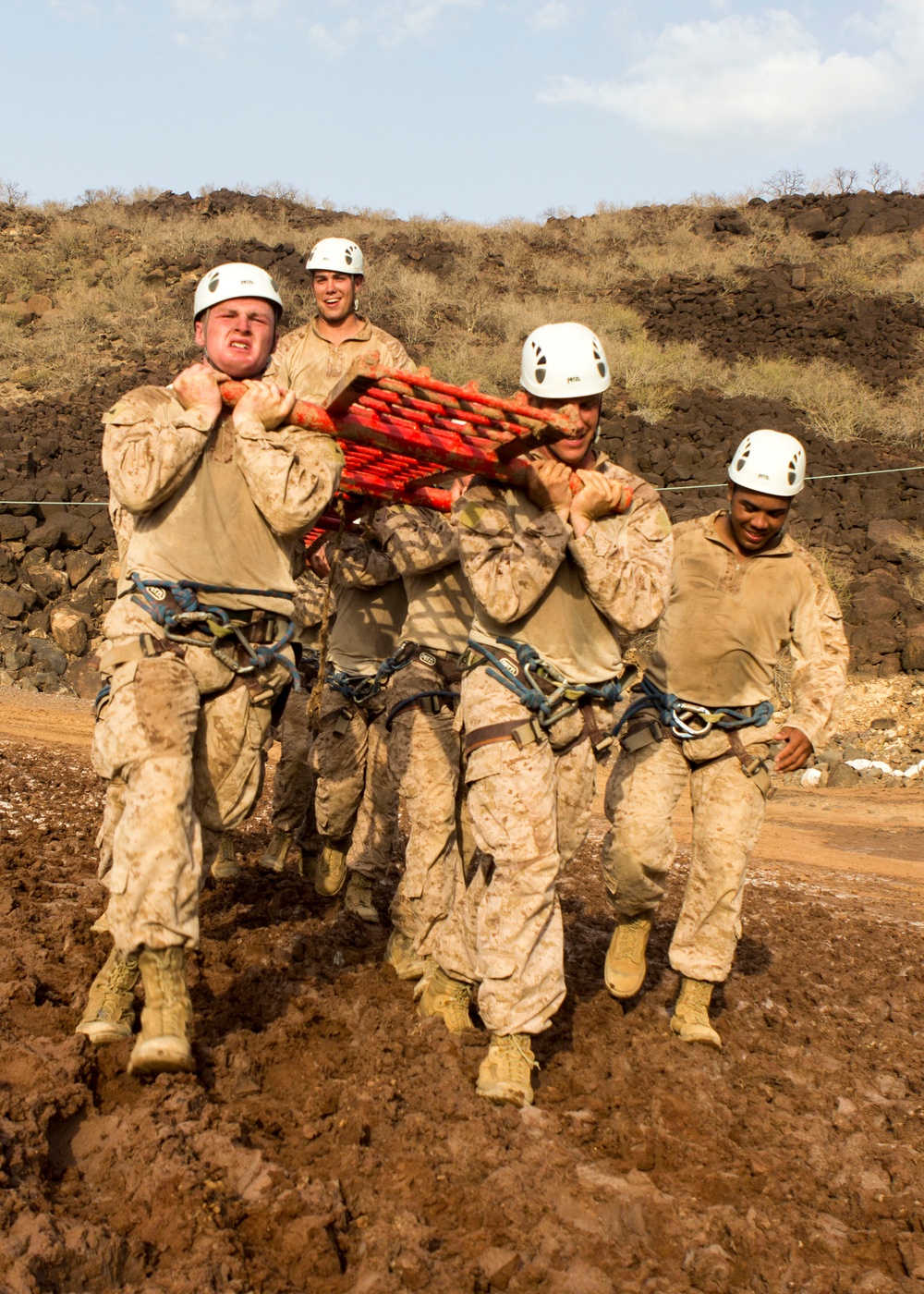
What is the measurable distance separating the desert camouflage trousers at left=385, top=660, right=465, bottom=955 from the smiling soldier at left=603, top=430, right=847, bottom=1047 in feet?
2.50

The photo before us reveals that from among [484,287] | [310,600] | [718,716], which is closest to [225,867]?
[310,600]

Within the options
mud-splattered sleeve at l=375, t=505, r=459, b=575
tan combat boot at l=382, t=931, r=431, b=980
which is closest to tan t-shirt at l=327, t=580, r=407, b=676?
mud-splattered sleeve at l=375, t=505, r=459, b=575

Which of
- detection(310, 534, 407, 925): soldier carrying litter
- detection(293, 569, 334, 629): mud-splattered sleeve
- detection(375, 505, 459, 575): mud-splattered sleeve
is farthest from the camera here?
detection(293, 569, 334, 629): mud-splattered sleeve

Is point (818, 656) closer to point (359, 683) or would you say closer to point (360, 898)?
point (359, 683)

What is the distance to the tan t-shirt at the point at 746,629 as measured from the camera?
19.6 ft

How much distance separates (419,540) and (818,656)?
7.01 feet

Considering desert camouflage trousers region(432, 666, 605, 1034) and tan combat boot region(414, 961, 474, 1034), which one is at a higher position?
desert camouflage trousers region(432, 666, 605, 1034)

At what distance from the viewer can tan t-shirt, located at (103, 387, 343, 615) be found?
4.51 meters

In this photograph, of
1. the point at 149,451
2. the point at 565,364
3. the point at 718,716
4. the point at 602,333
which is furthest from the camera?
the point at 602,333

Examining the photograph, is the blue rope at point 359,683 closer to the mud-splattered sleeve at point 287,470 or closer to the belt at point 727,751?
the belt at point 727,751

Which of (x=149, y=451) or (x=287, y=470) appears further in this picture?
(x=287, y=470)

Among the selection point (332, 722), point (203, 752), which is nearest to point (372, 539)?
point (332, 722)

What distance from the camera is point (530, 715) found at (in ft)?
15.9

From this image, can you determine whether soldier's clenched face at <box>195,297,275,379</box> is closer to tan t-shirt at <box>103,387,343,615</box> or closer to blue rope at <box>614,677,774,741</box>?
tan t-shirt at <box>103,387,343,615</box>
